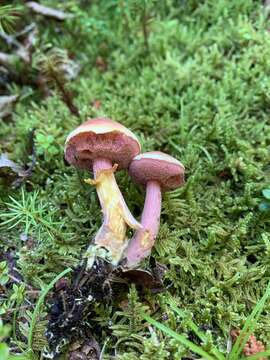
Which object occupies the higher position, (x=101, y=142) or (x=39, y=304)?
(x=101, y=142)

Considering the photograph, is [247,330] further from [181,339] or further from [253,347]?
[181,339]

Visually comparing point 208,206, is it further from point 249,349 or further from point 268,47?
point 268,47

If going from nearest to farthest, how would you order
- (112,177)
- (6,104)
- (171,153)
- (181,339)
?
(181,339) < (112,177) < (171,153) < (6,104)

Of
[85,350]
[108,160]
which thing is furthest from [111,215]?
[85,350]

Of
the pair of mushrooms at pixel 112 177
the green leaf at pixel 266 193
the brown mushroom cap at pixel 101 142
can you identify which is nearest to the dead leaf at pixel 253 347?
the pair of mushrooms at pixel 112 177

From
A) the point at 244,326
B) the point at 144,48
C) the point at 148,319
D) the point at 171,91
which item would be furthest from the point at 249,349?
the point at 144,48
